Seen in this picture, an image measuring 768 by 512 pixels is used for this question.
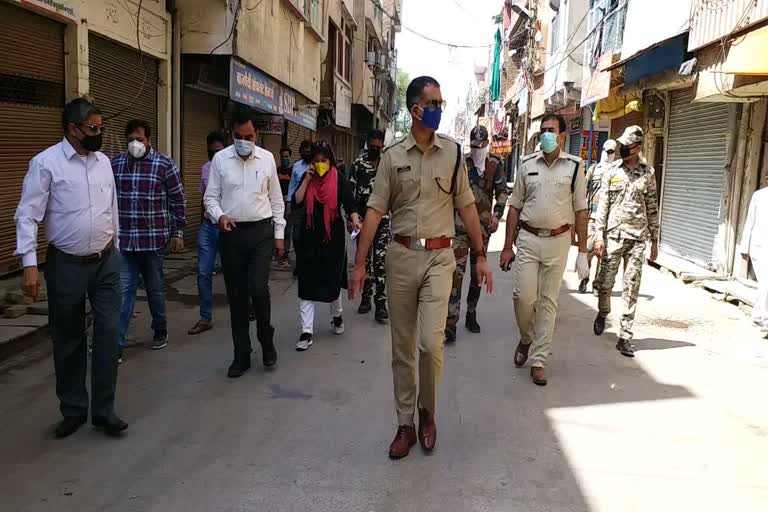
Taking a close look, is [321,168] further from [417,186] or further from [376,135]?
[417,186]

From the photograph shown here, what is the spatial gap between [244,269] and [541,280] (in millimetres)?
2365

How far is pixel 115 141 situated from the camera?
9.52m

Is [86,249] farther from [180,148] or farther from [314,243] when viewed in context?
[180,148]

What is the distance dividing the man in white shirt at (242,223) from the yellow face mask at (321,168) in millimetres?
624

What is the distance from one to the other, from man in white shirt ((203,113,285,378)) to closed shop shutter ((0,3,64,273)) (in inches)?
125

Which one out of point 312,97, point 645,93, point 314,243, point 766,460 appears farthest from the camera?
point 312,97

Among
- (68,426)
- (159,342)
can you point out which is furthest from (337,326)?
(68,426)

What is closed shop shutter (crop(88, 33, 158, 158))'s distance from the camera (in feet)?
29.4

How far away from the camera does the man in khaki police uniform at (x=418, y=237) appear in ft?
12.7

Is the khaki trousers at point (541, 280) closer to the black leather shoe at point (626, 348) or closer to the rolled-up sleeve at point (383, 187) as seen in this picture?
the black leather shoe at point (626, 348)

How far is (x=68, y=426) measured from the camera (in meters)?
4.12

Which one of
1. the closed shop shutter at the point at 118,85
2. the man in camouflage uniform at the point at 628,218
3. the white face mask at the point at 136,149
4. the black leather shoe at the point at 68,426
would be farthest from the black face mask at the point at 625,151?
the closed shop shutter at the point at 118,85

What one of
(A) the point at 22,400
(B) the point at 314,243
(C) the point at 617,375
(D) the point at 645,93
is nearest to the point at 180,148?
(B) the point at 314,243

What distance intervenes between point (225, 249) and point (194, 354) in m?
1.13
